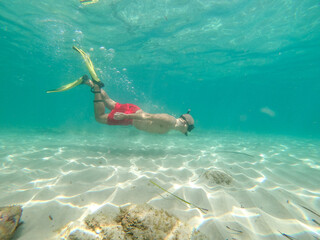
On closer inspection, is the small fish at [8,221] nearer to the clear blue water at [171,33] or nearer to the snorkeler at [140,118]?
the snorkeler at [140,118]

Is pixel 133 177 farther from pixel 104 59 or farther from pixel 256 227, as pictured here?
pixel 104 59

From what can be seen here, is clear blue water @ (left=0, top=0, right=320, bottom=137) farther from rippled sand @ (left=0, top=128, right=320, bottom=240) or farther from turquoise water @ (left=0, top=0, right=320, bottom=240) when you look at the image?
rippled sand @ (left=0, top=128, right=320, bottom=240)

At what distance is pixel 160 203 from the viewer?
283 centimetres

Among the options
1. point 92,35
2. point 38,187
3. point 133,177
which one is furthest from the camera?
point 92,35

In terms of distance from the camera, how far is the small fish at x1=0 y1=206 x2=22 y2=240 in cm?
189

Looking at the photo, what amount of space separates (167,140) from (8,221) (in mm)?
9658

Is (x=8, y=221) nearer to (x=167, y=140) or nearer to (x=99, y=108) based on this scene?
(x=99, y=108)

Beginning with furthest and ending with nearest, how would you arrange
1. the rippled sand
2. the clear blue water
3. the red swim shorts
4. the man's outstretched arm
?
1. the clear blue water
2. the red swim shorts
3. the man's outstretched arm
4. the rippled sand

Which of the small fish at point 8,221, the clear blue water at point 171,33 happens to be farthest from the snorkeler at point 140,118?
the clear blue water at point 171,33

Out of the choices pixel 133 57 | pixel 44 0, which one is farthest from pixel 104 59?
pixel 44 0

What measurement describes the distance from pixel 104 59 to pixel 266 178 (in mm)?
26368

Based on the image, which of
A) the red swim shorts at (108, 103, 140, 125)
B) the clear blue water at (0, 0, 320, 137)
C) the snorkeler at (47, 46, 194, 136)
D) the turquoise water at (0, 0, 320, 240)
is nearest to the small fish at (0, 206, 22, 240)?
the turquoise water at (0, 0, 320, 240)

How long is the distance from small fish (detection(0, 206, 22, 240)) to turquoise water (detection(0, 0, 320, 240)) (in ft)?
0.59

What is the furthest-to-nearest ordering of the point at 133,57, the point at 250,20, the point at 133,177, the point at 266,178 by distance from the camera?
the point at 133,57 < the point at 250,20 < the point at 266,178 < the point at 133,177
